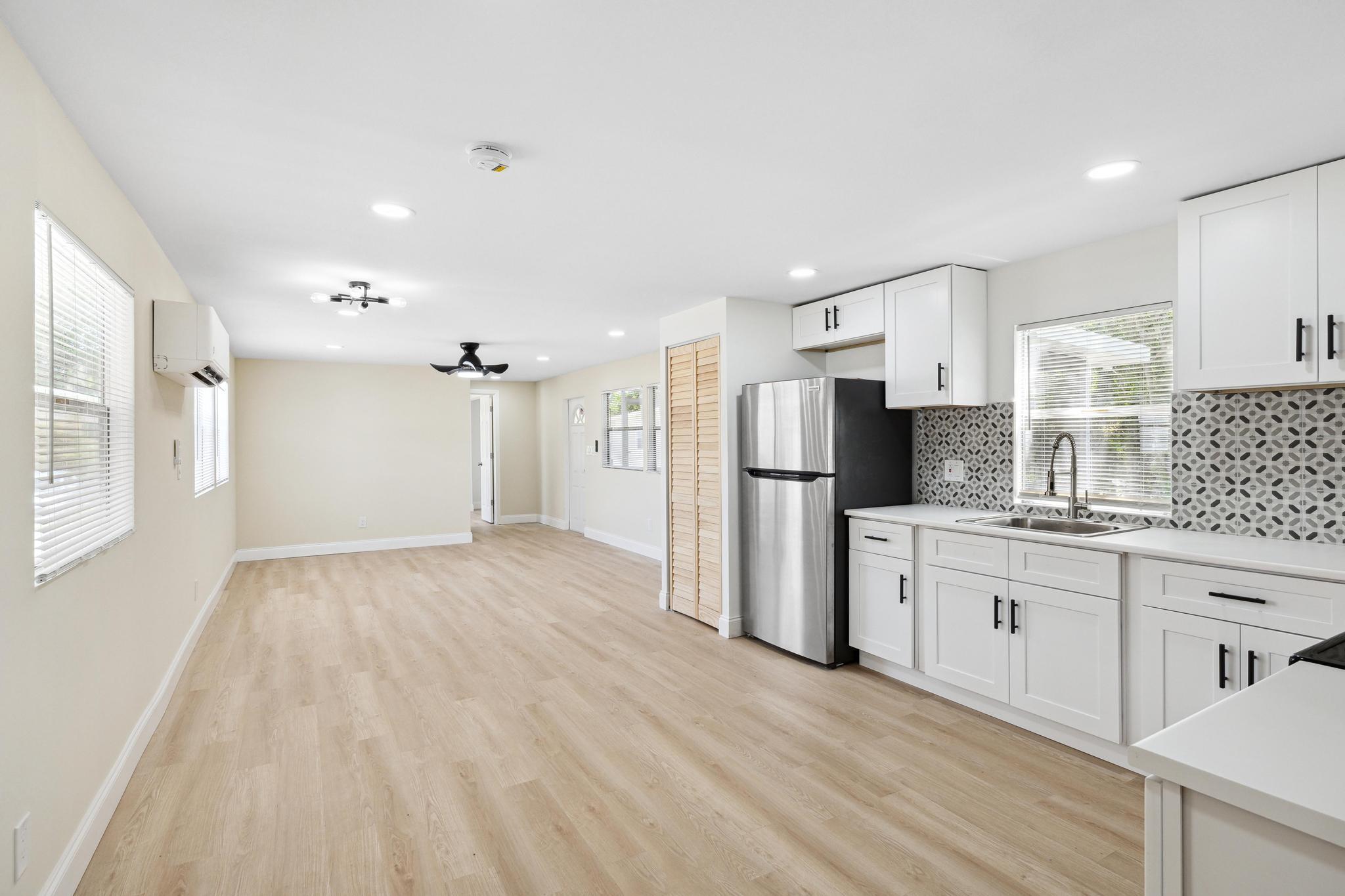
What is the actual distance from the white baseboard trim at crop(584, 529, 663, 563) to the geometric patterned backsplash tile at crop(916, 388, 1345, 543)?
470 cm

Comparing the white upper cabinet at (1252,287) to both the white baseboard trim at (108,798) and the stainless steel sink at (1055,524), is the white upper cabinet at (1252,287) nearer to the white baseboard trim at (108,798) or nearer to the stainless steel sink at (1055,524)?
the stainless steel sink at (1055,524)

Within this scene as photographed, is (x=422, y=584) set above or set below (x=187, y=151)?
below

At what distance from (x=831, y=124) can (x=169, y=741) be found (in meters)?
3.74

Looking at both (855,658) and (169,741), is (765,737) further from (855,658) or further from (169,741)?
(169,741)

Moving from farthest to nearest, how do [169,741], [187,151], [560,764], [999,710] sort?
[999,710] < [169,741] < [560,764] < [187,151]

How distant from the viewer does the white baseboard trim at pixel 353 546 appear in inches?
295

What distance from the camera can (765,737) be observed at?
9.82 ft

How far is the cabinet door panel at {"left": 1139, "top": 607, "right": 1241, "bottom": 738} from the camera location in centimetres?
239

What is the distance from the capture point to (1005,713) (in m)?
3.16

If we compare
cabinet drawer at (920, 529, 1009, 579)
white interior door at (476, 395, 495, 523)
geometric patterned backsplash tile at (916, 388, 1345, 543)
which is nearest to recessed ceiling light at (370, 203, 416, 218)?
cabinet drawer at (920, 529, 1009, 579)

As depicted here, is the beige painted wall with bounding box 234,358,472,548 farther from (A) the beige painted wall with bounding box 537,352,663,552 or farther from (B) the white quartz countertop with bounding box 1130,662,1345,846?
(B) the white quartz countertop with bounding box 1130,662,1345,846

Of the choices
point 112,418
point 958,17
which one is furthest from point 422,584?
point 958,17

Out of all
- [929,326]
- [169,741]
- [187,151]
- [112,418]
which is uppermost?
[187,151]

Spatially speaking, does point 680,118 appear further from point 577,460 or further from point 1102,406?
point 577,460
